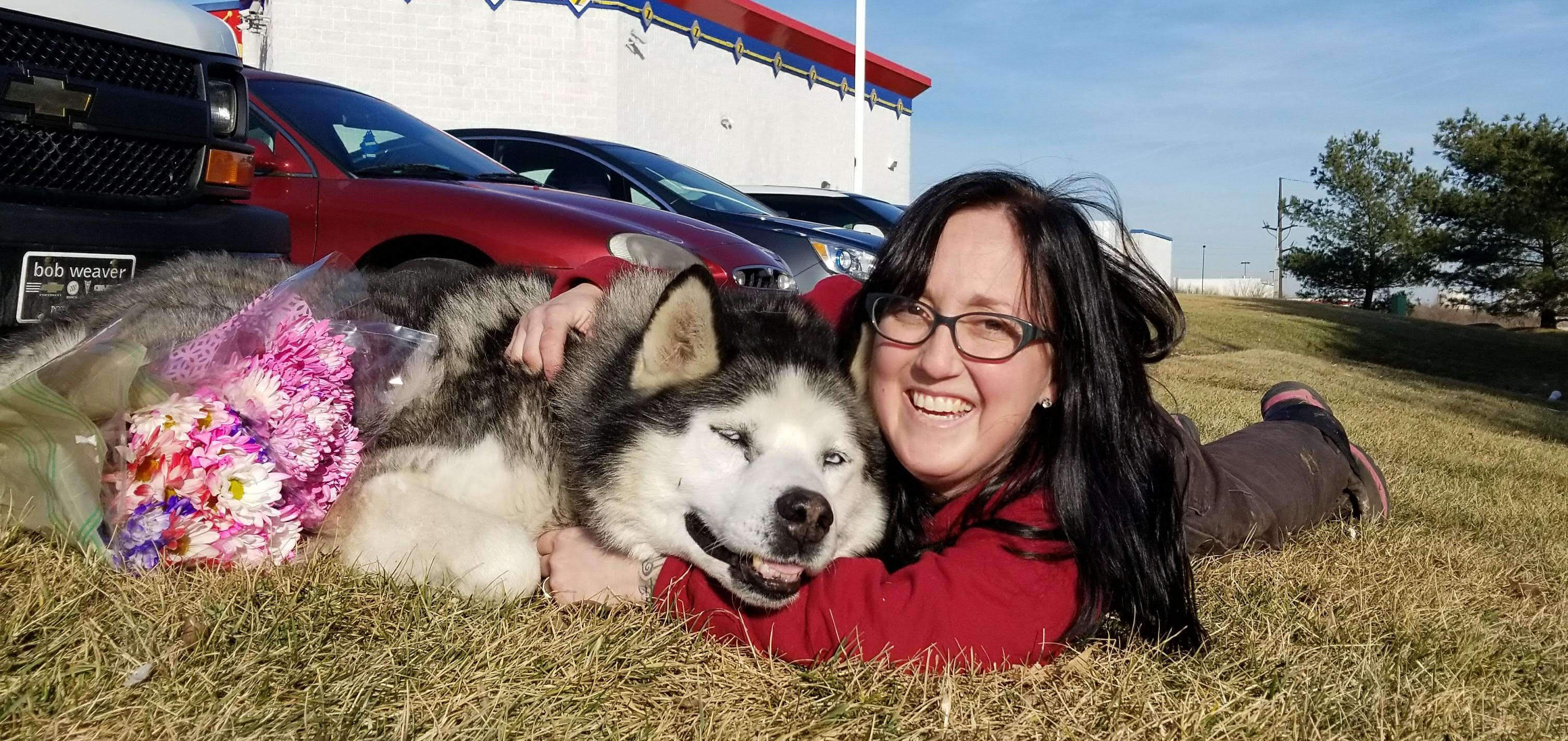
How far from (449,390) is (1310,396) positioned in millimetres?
3945

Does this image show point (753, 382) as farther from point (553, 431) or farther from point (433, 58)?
point (433, 58)

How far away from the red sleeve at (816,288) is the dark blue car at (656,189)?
406 centimetres

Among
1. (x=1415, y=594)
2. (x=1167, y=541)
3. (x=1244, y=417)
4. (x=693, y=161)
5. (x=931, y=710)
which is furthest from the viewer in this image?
(x=693, y=161)

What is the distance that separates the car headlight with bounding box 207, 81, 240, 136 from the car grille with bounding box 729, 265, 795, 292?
8.75 feet

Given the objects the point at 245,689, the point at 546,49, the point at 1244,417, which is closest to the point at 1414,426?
the point at 1244,417

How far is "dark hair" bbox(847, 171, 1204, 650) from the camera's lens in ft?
8.39

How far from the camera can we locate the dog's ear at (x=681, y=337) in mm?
2609

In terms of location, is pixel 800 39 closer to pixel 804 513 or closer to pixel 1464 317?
pixel 804 513

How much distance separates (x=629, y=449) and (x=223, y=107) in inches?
109

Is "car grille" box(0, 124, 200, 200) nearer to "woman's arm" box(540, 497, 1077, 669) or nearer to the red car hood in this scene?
the red car hood

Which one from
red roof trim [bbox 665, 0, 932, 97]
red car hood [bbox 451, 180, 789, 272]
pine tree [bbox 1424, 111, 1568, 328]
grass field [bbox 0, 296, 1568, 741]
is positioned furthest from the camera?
pine tree [bbox 1424, 111, 1568, 328]

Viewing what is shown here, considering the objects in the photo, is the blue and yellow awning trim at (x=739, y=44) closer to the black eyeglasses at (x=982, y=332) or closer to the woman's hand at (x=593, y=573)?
the black eyeglasses at (x=982, y=332)

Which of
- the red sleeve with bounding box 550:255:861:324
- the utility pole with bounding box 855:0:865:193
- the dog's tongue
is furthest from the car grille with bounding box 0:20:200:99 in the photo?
the utility pole with bounding box 855:0:865:193

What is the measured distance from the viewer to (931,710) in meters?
2.16
